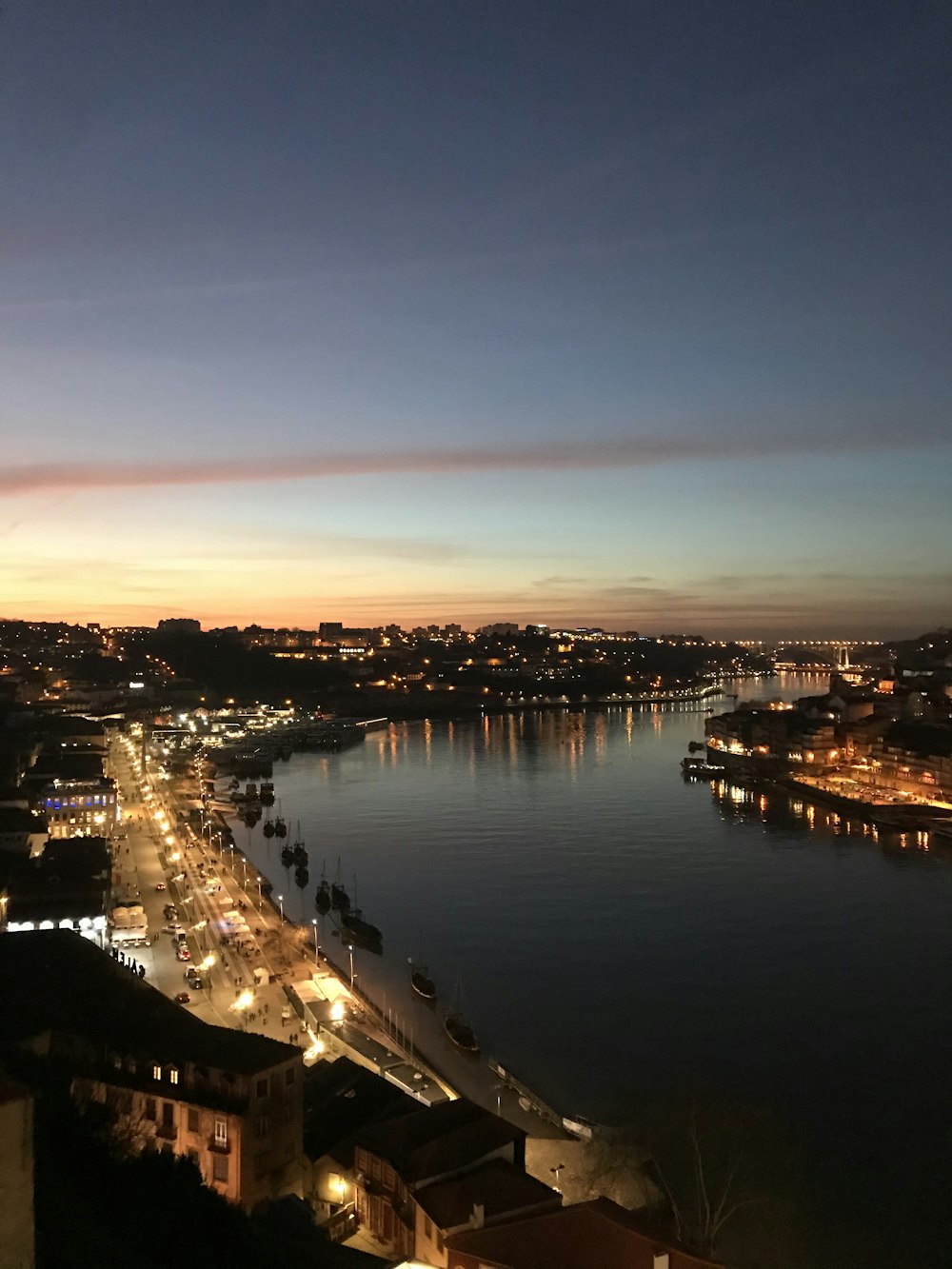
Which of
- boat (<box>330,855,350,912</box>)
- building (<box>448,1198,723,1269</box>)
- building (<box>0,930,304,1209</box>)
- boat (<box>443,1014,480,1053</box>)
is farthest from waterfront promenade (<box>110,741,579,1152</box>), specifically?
building (<box>448,1198,723,1269</box>)

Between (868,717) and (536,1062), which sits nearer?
(536,1062)

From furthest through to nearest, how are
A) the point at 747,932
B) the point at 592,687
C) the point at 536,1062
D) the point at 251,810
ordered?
the point at 592,687 < the point at 251,810 < the point at 747,932 < the point at 536,1062

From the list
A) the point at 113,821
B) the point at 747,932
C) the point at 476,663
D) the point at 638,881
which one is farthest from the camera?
the point at 476,663

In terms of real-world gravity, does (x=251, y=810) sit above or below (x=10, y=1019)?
below

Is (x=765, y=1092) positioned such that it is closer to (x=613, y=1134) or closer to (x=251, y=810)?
(x=613, y=1134)

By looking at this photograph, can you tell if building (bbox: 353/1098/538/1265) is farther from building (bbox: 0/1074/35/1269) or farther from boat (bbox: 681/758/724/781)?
boat (bbox: 681/758/724/781)

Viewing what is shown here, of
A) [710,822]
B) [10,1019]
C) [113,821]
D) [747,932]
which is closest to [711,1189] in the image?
[10,1019]
